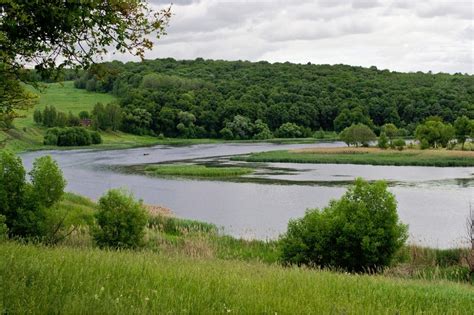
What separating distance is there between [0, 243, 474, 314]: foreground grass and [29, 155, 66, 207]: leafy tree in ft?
40.9

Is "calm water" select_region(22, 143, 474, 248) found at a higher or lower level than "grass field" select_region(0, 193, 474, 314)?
lower

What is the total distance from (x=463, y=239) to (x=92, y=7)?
27395 millimetres

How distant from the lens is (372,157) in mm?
87688

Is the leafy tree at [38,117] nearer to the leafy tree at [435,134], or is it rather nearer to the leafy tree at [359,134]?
the leafy tree at [359,134]

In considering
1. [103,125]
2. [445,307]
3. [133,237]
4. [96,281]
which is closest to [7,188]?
[133,237]

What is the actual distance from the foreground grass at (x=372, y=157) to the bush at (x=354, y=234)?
62575 mm

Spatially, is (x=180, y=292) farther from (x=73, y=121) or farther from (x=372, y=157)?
(x=73, y=121)

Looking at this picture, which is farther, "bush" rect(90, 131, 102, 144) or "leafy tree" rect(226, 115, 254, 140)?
"leafy tree" rect(226, 115, 254, 140)

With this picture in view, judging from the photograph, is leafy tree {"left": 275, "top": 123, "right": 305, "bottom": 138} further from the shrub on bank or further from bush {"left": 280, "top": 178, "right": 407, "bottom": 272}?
bush {"left": 280, "top": 178, "right": 407, "bottom": 272}

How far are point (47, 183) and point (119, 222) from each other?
10.8 feet

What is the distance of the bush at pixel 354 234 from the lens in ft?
65.2

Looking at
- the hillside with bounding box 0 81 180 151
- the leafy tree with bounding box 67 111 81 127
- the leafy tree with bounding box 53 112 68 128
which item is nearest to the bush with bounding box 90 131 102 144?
the hillside with bounding box 0 81 180 151

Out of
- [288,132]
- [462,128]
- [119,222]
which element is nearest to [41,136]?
[288,132]

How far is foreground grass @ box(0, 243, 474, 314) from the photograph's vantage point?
21.6ft
